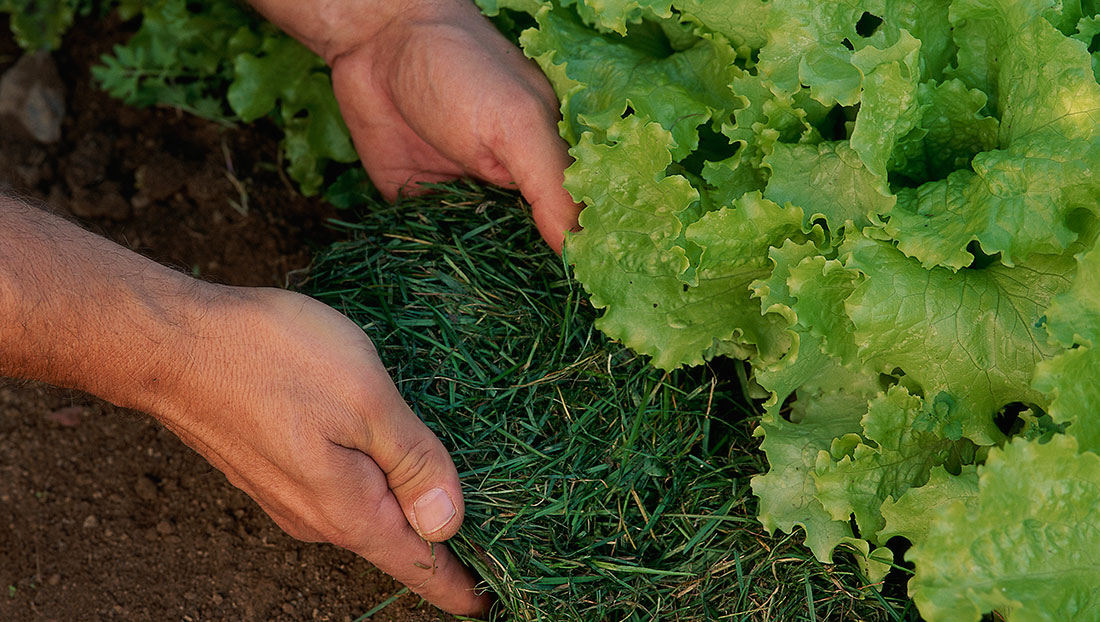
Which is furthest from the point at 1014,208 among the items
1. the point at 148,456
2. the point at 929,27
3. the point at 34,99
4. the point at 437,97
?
the point at 34,99

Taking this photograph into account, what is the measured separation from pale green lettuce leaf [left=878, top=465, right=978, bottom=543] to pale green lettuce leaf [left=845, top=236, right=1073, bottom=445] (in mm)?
100

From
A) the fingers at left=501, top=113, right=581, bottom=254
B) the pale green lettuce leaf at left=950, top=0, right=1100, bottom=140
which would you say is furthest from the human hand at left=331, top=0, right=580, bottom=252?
the pale green lettuce leaf at left=950, top=0, right=1100, bottom=140

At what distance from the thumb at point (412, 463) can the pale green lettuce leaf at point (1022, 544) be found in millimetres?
1013

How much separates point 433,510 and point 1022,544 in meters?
1.20

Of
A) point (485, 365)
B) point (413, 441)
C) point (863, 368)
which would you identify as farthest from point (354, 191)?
point (863, 368)

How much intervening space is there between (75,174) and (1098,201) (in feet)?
10.8

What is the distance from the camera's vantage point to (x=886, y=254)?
79.0 inches

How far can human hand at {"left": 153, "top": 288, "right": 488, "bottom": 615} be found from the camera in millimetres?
2125

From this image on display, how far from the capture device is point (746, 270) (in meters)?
2.27

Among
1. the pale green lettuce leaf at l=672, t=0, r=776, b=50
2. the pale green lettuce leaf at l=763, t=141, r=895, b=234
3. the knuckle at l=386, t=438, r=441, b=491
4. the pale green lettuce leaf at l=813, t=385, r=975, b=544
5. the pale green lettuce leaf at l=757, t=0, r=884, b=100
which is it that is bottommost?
the knuckle at l=386, t=438, r=441, b=491

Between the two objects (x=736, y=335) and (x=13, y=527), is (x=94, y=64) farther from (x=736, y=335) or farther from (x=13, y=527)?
(x=736, y=335)

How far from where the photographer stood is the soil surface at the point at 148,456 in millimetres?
2572

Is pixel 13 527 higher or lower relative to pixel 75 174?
lower

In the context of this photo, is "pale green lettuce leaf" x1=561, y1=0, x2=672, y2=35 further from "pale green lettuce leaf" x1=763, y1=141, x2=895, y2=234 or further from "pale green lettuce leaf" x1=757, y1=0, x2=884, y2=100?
"pale green lettuce leaf" x1=763, y1=141, x2=895, y2=234
